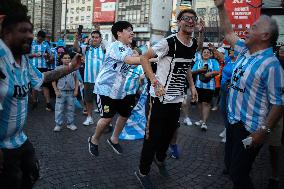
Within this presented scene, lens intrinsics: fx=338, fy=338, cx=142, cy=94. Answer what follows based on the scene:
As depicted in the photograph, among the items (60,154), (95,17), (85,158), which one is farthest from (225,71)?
(95,17)

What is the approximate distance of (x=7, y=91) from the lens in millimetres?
2643

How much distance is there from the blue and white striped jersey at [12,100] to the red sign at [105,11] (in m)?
72.6

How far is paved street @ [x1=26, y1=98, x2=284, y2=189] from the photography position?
429 cm

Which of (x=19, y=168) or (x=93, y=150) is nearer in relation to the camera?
(x=19, y=168)

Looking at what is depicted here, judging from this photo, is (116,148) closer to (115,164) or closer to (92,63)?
(115,164)

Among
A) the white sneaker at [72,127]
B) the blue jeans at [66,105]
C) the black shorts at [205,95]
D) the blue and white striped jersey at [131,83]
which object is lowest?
the white sneaker at [72,127]

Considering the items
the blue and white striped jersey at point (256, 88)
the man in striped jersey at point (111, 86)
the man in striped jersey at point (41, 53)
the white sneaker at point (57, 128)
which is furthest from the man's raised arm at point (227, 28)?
the man in striped jersey at point (41, 53)

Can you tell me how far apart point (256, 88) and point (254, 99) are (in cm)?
11

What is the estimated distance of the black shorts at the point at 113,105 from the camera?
5.46 m

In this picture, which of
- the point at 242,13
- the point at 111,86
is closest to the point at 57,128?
the point at 111,86

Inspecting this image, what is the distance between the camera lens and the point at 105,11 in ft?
246

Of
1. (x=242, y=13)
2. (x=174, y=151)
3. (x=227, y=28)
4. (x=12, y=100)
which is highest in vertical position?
(x=242, y=13)

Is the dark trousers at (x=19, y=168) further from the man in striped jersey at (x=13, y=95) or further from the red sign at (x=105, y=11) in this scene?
the red sign at (x=105, y=11)

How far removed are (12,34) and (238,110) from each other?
215 cm
